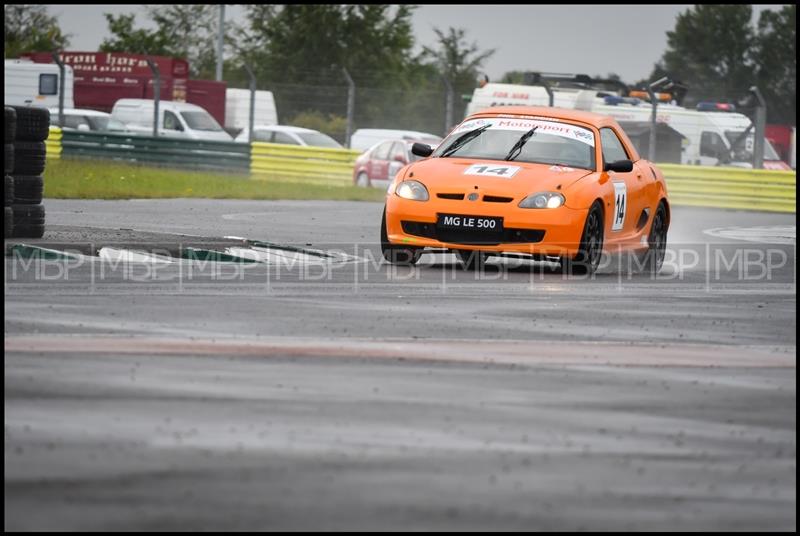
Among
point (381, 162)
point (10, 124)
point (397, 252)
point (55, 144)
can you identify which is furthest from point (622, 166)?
point (55, 144)

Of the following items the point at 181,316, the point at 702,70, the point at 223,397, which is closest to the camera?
the point at 223,397

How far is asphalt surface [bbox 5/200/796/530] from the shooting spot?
482 cm

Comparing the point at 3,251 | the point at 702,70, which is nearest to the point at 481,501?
the point at 3,251

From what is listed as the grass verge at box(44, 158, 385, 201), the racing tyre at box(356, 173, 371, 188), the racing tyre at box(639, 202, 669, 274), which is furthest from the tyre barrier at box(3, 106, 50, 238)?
the racing tyre at box(356, 173, 371, 188)

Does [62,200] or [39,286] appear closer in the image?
[39,286]

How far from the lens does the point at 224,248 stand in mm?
13758

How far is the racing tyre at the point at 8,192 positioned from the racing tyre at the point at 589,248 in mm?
4236

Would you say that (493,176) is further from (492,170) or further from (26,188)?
(26,188)

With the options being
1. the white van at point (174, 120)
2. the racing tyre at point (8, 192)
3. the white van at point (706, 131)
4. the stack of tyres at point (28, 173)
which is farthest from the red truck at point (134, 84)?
the racing tyre at point (8, 192)

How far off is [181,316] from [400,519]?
192 inches

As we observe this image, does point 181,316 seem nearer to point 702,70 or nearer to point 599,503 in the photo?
point 599,503

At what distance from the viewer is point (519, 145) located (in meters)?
14.0

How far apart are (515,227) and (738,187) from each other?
56.7ft

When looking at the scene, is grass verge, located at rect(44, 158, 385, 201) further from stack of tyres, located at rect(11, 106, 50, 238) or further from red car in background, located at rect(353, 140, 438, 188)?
stack of tyres, located at rect(11, 106, 50, 238)
